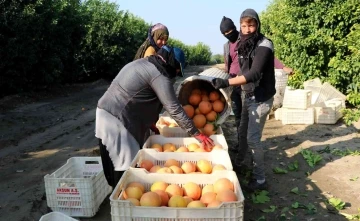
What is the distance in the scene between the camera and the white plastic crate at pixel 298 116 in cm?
800

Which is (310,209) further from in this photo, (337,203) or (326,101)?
(326,101)

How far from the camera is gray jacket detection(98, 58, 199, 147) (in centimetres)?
320

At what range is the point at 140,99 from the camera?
3426 mm

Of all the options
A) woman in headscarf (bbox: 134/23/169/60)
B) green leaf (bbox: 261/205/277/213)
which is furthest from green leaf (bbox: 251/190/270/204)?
woman in headscarf (bbox: 134/23/169/60)

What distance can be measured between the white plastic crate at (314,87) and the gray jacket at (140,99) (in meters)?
6.30

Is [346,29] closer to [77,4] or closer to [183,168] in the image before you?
[183,168]

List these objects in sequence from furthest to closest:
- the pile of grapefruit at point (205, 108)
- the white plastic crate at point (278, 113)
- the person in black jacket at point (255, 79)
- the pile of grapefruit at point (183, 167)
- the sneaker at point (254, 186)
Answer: the white plastic crate at point (278, 113) < the sneaker at point (254, 186) < the pile of grapefruit at point (205, 108) < the person in black jacket at point (255, 79) < the pile of grapefruit at point (183, 167)

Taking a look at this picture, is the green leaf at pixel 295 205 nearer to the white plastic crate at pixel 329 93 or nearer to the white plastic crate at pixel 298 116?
the white plastic crate at pixel 298 116

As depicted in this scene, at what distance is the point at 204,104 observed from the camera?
4531mm

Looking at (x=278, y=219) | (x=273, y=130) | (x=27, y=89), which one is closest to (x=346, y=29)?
(x=273, y=130)

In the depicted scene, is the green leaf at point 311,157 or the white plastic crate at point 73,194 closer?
the white plastic crate at point 73,194

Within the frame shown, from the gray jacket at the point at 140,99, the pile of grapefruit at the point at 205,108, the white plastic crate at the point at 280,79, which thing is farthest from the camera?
the white plastic crate at the point at 280,79

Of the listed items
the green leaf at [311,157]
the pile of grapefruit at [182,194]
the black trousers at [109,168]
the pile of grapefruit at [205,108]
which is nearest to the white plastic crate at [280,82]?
the green leaf at [311,157]

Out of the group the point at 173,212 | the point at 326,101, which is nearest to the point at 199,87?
the point at 173,212
